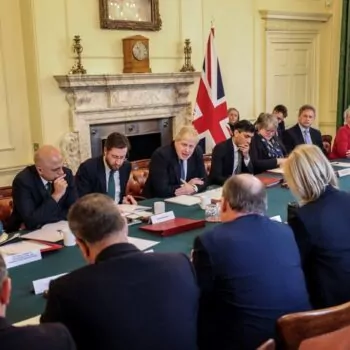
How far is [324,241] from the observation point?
7.39ft

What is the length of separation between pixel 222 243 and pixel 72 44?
14.4 ft

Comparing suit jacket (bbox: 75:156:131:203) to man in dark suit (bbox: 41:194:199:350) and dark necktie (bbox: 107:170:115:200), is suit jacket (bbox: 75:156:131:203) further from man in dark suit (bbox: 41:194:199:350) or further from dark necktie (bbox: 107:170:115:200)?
man in dark suit (bbox: 41:194:199:350)

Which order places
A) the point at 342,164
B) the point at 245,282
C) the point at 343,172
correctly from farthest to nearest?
the point at 342,164 < the point at 343,172 < the point at 245,282

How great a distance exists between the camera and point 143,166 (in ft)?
17.5

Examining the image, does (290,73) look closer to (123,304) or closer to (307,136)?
(307,136)

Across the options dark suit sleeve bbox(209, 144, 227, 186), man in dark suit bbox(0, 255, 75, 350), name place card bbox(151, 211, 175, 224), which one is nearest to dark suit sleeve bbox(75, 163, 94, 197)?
name place card bbox(151, 211, 175, 224)

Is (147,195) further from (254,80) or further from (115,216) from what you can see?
(254,80)

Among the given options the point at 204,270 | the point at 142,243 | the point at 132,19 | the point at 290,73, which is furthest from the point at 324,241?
the point at 290,73

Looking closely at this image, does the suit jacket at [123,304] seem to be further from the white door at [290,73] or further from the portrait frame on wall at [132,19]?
the white door at [290,73]

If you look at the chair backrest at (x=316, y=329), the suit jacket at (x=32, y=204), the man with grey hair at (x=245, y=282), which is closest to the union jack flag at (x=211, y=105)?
the suit jacket at (x=32, y=204)

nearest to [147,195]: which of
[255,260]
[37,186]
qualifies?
[37,186]

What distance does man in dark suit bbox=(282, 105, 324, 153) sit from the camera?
19.0 feet

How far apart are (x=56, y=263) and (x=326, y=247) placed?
1189 millimetres

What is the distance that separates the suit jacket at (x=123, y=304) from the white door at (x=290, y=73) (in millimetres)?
6685
